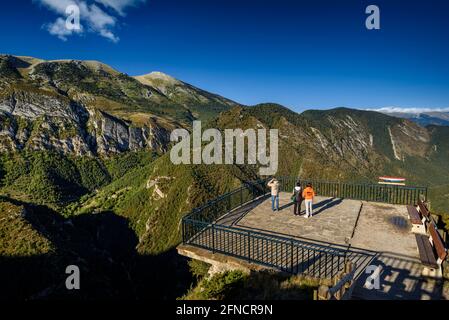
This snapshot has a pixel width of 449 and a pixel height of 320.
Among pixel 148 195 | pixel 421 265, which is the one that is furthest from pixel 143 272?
Answer: pixel 421 265

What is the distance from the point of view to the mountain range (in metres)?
51.3

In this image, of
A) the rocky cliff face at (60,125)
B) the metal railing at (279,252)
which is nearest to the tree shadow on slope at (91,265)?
the metal railing at (279,252)

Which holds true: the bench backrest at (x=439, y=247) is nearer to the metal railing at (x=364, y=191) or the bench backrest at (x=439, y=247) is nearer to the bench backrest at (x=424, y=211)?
the bench backrest at (x=424, y=211)

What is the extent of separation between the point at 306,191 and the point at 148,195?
3925 inches

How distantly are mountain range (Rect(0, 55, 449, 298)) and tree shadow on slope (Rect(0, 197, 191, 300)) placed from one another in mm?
251

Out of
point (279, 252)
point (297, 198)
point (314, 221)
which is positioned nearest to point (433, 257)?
point (279, 252)

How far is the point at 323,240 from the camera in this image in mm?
11227

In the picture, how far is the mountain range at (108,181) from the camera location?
168ft

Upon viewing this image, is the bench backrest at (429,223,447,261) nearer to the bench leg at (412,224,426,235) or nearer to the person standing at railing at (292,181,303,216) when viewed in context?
the bench leg at (412,224,426,235)

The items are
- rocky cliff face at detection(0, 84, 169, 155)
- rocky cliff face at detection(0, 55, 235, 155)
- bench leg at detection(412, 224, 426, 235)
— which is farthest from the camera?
rocky cliff face at detection(0, 55, 235, 155)

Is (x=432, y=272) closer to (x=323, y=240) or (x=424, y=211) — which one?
(x=323, y=240)

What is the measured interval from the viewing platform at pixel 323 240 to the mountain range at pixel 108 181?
124 feet

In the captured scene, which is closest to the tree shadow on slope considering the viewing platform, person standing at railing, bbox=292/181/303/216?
the viewing platform
